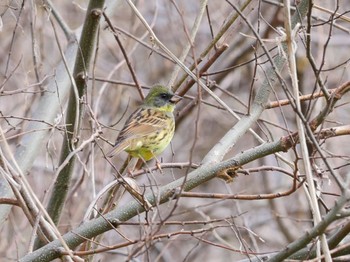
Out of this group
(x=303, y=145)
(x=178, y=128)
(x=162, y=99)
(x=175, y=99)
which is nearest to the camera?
(x=303, y=145)

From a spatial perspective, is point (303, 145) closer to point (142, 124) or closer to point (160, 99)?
point (142, 124)

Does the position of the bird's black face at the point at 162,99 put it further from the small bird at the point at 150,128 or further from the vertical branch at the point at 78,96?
the vertical branch at the point at 78,96

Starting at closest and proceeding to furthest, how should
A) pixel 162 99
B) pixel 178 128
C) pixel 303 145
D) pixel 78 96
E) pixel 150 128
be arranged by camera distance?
pixel 303 145 < pixel 78 96 < pixel 150 128 < pixel 162 99 < pixel 178 128

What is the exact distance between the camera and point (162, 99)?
18.4ft

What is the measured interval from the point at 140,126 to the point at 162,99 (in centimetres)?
→ 30

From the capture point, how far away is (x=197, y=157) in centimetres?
924

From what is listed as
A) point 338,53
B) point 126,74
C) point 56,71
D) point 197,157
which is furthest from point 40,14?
point 338,53

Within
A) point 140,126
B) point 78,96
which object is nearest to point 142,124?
point 140,126

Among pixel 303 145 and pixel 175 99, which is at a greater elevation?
pixel 175 99

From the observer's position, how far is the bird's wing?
510 cm

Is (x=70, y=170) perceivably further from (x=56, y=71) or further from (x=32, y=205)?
(x=32, y=205)

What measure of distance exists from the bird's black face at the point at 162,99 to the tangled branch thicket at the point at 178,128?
0.13 m

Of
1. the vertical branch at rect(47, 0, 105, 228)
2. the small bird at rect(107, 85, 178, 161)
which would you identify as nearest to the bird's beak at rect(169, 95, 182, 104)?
the small bird at rect(107, 85, 178, 161)

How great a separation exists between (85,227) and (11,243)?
3497 mm
